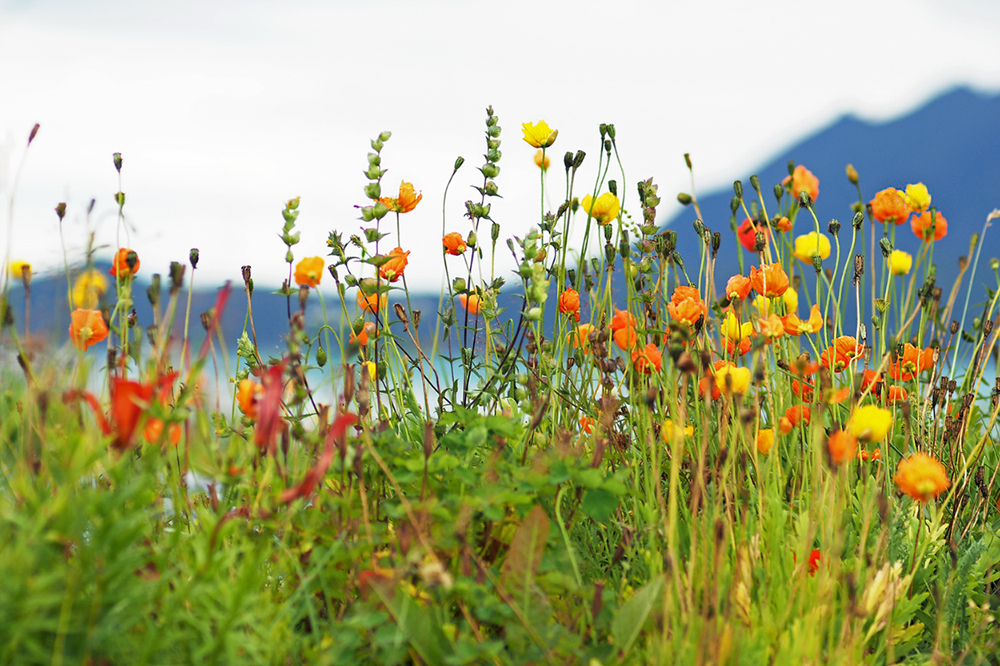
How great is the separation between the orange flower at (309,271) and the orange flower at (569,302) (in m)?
0.74

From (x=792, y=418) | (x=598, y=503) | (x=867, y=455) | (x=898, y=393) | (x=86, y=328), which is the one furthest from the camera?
(x=898, y=393)

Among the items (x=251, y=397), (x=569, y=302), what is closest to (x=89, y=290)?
(x=251, y=397)

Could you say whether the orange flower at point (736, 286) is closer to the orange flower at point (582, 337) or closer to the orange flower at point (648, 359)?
the orange flower at point (648, 359)

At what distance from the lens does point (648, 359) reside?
196cm

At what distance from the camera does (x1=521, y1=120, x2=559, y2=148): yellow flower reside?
218cm

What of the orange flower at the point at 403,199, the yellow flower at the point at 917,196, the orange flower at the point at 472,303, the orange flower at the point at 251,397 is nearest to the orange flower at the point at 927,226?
the yellow flower at the point at 917,196

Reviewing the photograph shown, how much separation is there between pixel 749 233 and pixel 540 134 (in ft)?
2.16

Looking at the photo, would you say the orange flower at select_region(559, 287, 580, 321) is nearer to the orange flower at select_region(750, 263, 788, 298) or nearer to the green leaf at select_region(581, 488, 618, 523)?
the orange flower at select_region(750, 263, 788, 298)

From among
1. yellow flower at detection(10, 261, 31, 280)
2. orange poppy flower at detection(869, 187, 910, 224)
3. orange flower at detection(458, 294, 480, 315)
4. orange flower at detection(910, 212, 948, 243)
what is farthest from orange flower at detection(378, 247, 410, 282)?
orange flower at detection(910, 212, 948, 243)

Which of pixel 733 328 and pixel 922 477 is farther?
pixel 733 328

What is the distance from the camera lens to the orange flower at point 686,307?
5.97ft

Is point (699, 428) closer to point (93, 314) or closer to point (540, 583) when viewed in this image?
point (540, 583)

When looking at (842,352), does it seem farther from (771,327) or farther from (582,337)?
(582,337)

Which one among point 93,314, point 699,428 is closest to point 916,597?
point 699,428
